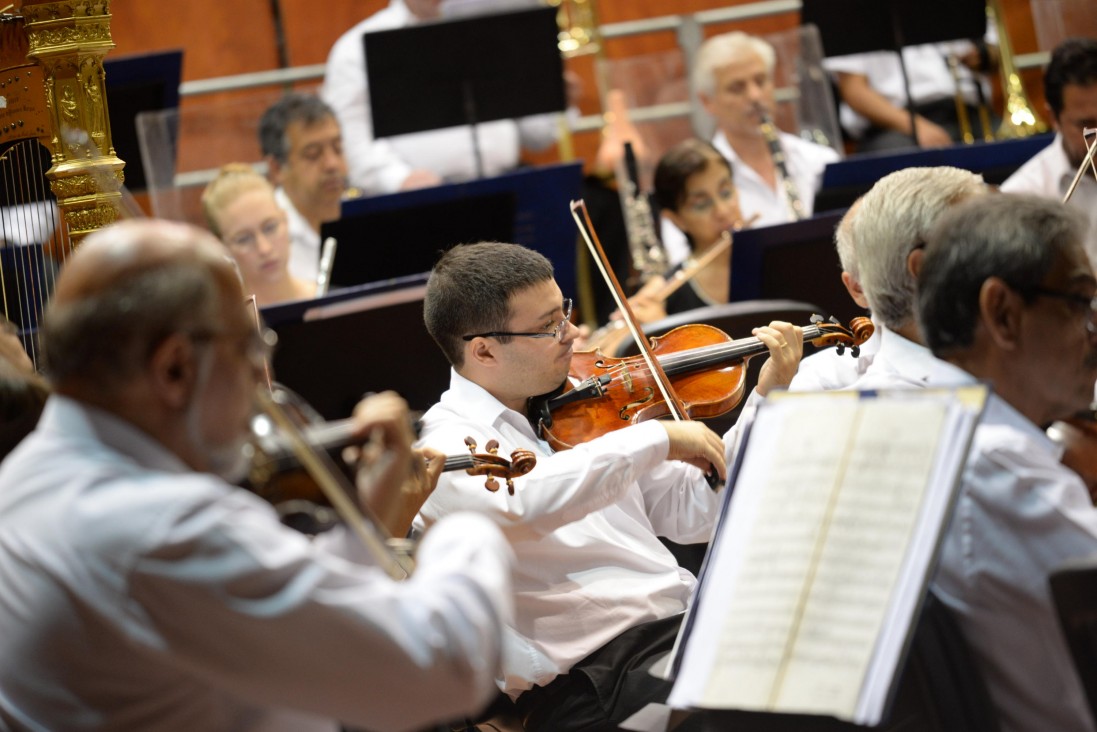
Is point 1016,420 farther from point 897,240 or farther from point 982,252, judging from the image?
point 897,240

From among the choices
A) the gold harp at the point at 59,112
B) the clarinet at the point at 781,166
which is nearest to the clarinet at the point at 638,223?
the clarinet at the point at 781,166

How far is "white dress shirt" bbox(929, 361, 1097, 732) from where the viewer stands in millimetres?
1599

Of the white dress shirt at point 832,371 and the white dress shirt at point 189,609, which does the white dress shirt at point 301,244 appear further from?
the white dress shirt at point 189,609

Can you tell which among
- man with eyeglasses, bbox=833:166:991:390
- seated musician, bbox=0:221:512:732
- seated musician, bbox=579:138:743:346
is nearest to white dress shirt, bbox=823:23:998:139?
seated musician, bbox=579:138:743:346

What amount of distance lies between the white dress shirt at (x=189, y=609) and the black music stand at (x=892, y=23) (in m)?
4.69

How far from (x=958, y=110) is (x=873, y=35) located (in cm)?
81

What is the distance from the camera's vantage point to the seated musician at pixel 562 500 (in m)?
2.36

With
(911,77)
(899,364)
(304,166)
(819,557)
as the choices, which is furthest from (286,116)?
(819,557)

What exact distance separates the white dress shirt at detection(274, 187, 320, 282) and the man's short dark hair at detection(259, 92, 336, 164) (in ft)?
0.59

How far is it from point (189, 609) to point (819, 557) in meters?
0.70

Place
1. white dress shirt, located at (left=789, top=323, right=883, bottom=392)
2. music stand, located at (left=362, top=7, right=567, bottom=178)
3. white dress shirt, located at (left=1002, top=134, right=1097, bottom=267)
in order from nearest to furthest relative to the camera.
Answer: white dress shirt, located at (left=789, top=323, right=883, bottom=392) < white dress shirt, located at (left=1002, top=134, right=1097, bottom=267) < music stand, located at (left=362, top=7, right=567, bottom=178)

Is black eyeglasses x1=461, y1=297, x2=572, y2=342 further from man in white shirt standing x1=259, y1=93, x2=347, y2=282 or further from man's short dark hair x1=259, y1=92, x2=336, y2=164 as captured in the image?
man's short dark hair x1=259, y1=92, x2=336, y2=164

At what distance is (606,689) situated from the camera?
7.71ft

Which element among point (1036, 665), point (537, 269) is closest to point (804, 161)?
point (537, 269)
